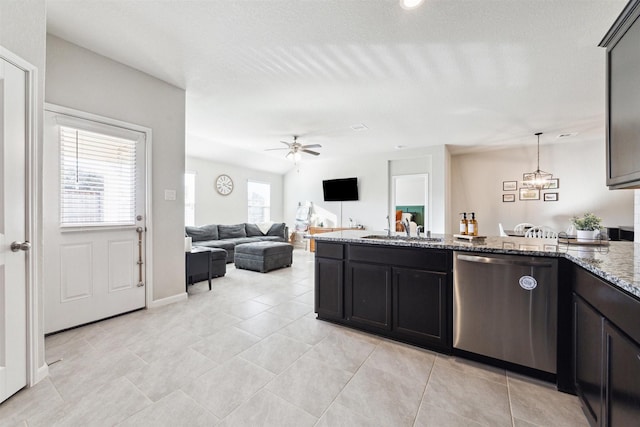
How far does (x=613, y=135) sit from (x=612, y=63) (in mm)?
438

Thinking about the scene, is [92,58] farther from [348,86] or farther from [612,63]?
[612,63]

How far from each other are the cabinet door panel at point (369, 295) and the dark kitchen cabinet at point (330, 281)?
10 cm

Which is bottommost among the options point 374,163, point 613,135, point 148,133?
point 613,135

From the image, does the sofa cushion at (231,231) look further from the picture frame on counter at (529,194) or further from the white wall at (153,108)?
the picture frame on counter at (529,194)

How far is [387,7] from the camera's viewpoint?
6.78 ft

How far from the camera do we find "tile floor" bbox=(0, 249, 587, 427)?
59.5 inches

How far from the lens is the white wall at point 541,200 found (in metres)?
5.59

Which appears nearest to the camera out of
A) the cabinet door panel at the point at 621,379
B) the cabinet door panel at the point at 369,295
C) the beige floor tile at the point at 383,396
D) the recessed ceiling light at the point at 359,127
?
the cabinet door panel at the point at 621,379

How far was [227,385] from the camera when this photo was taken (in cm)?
179

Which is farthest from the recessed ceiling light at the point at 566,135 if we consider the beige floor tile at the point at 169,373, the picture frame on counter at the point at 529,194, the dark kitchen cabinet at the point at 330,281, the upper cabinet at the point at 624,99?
the beige floor tile at the point at 169,373

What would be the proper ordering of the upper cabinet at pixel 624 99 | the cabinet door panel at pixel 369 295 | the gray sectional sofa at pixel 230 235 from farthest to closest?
1. the gray sectional sofa at pixel 230 235
2. the cabinet door panel at pixel 369 295
3. the upper cabinet at pixel 624 99

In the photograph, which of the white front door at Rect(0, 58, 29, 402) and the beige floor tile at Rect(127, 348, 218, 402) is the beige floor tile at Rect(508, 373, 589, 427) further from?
the white front door at Rect(0, 58, 29, 402)

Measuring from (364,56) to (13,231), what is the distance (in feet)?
10.0

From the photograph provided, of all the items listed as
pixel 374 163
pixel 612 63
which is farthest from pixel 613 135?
pixel 374 163
